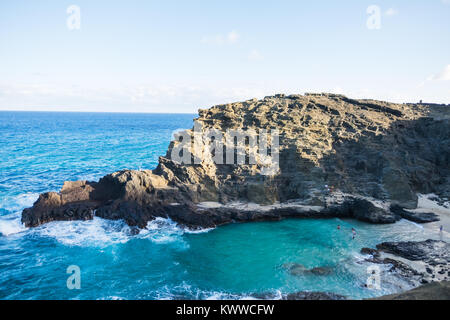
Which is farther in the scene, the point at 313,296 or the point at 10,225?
the point at 10,225

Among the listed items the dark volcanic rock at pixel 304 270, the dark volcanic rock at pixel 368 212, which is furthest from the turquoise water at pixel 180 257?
the dark volcanic rock at pixel 368 212

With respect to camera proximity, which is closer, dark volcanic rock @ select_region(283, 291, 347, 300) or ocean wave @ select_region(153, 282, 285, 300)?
dark volcanic rock @ select_region(283, 291, 347, 300)

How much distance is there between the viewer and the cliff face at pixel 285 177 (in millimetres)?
30797

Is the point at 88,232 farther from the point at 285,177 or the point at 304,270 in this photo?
the point at 285,177

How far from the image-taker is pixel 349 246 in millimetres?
25766

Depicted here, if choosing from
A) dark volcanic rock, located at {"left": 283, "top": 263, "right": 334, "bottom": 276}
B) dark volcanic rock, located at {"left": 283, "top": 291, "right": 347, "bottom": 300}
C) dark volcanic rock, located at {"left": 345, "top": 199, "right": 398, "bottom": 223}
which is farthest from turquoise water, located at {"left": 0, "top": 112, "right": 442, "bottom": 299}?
dark volcanic rock, located at {"left": 345, "top": 199, "right": 398, "bottom": 223}

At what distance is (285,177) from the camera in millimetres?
→ 34156

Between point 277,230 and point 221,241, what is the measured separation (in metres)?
6.07

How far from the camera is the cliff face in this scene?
101ft

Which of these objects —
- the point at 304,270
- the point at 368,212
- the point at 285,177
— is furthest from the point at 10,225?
the point at 368,212

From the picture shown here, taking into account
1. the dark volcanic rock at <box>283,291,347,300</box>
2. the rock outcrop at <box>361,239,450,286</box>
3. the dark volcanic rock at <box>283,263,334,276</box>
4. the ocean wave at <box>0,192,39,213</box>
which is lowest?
the dark volcanic rock at <box>283,291,347,300</box>

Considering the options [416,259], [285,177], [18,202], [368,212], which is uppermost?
[285,177]

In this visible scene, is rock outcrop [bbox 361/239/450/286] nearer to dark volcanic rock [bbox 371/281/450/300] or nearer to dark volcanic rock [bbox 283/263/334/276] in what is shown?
dark volcanic rock [bbox 283/263/334/276]

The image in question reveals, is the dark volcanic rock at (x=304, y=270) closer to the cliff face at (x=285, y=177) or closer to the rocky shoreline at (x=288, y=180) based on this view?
the rocky shoreline at (x=288, y=180)
